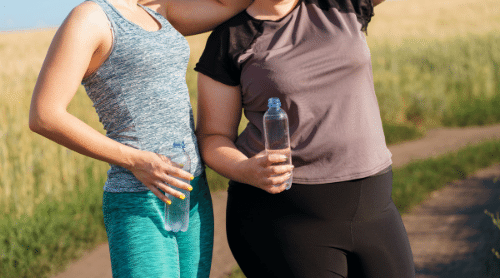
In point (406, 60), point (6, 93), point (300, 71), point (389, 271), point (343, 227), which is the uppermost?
point (300, 71)

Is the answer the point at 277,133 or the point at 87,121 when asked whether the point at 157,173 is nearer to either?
the point at 277,133

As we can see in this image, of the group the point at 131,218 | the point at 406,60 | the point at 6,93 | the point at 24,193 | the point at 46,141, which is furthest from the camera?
the point at 406,60

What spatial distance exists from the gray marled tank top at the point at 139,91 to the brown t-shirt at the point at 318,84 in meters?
0.18

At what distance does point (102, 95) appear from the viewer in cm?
180

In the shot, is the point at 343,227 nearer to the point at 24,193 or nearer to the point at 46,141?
the point at 24,193

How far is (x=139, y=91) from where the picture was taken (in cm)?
178

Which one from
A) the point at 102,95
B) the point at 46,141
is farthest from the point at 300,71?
the point at 46,141

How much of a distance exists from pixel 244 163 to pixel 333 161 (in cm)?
31

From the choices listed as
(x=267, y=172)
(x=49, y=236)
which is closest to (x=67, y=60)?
(x=267, y=172)

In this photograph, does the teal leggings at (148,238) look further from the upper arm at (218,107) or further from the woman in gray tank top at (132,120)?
the upper arm at (218,107)

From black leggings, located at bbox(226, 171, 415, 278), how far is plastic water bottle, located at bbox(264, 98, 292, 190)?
0.36 feet

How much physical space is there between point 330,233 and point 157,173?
637mm

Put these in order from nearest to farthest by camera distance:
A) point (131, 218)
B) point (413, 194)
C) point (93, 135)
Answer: point (93, 135), point (131, 218), point (413, 194)

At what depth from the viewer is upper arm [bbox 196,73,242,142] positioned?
1875 mm
